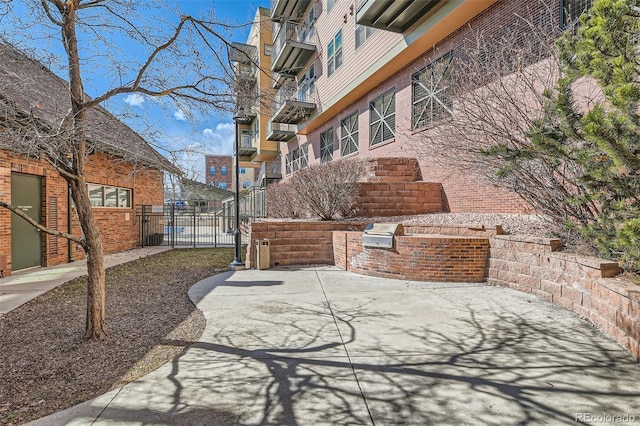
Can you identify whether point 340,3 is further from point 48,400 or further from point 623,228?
point 48,400

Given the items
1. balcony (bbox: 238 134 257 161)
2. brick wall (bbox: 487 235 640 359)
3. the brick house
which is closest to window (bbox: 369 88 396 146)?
brick wall (bbox: 487 235 640 359)

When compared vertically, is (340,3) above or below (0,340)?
above

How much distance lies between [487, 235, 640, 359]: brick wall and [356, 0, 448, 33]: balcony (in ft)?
24.6

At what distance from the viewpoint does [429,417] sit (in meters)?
2.54

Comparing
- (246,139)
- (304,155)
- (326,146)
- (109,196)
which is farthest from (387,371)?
(246,139)

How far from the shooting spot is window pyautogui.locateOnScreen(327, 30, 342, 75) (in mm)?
16297

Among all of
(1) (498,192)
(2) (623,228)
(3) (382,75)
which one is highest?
(3) (382,75)

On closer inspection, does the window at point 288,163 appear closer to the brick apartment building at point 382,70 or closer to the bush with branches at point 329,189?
the brick apartment building at point 382,70

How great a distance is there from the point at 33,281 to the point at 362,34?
13.7 meters

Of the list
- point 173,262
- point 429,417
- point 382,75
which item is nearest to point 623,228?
point 429,417

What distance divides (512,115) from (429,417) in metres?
5.41

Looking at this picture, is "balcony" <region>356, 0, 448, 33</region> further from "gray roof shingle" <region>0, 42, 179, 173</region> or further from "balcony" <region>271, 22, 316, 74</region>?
"gray roof shingle" <region>0, 42, 179, 173</region>

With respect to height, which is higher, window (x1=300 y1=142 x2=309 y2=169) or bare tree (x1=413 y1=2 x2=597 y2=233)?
window (x1=300 y1=142 x2=309 y2=169)

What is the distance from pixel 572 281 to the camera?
4.89m
